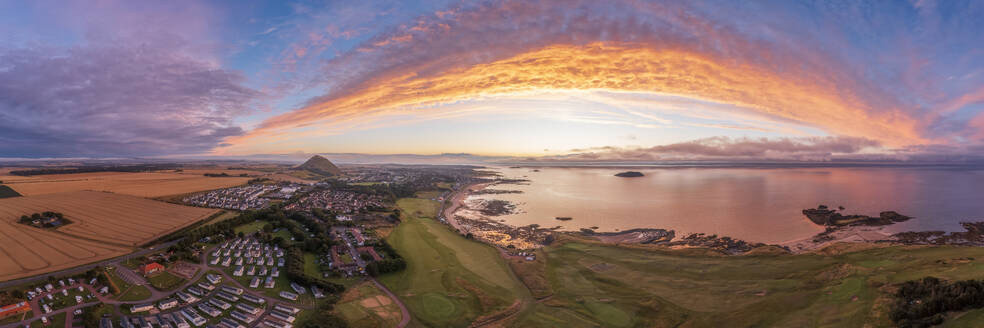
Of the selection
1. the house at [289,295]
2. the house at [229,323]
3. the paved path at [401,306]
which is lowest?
the paved path at [401,306]

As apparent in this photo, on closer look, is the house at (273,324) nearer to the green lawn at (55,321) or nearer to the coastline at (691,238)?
the green lawn at (55,321)

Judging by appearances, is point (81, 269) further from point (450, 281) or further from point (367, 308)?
point (450, 281)

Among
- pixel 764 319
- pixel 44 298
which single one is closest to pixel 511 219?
pixel 764 319

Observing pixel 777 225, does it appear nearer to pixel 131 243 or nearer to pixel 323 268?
pixel 323 268

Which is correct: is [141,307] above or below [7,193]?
below

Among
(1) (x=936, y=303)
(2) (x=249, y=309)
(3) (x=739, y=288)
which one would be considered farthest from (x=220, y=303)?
(1) (x=936, y=303)

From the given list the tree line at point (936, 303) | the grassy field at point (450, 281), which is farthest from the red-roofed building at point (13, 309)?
the tree line at point (936, 303)
